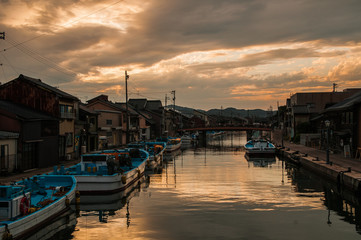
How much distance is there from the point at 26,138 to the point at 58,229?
49.6 ft

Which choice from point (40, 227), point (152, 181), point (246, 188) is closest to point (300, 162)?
point (246, 188)

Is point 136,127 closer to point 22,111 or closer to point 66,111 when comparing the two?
point 66,111

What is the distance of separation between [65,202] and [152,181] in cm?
1437

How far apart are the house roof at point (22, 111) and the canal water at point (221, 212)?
1161 centimetres

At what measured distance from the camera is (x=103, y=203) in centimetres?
2236

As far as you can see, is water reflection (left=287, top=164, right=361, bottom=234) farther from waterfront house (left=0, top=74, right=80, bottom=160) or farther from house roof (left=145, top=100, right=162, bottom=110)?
house roof (left=145, top=100, right=162, bottom=110)

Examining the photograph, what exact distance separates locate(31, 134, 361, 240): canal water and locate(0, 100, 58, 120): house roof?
11612 mm

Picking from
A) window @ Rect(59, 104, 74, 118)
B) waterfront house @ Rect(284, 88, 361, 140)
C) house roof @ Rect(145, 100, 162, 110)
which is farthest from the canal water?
house roof @ Rect(145, 100, 162, 110)

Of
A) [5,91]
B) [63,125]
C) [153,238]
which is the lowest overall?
[153,238]

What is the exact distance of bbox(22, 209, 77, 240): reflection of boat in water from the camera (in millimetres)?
15570

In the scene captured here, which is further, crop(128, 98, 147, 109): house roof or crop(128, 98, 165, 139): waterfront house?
crop(128, 98, 147, 109): house roof

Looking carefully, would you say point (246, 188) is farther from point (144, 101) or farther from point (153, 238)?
point (144, 101)

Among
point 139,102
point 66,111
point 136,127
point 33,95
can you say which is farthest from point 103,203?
point 139,102

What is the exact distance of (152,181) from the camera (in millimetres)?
32438
